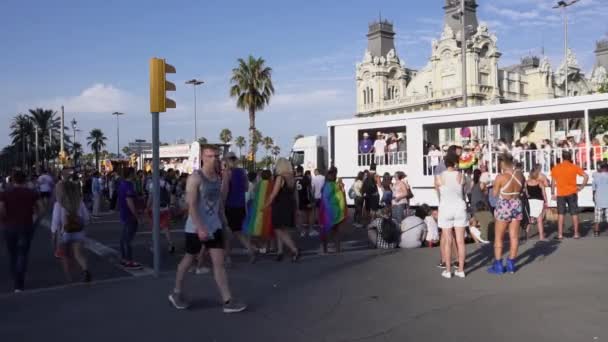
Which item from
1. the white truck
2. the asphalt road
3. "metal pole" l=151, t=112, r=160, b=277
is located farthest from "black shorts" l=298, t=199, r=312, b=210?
the white truck

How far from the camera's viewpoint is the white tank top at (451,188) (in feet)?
26.1

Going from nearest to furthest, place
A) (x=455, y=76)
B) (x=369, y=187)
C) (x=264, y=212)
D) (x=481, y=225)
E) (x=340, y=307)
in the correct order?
1. (x=340, y=307)
2. (x=264, y=212)
3. (x=481, y=225)
4. (x=369, y=187)
5. (x=455, y=76)

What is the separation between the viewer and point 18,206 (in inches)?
322

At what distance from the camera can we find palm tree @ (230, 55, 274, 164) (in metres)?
47.7

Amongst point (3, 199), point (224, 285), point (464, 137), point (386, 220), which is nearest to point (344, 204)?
point (386, 220)

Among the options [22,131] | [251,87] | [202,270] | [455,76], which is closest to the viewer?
[202,270]

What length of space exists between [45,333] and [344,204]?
6107mm

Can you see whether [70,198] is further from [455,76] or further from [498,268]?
[455,76]

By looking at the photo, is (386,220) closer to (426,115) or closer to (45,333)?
(45,333)

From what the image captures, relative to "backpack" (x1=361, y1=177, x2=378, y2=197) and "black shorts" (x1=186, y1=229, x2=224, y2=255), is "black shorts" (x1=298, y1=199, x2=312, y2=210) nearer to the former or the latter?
"backpack" (x1=361, y1=177, x2=378, y2=197)

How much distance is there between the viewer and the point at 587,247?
1049 centimetres

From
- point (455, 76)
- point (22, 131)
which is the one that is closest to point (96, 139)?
point (22, 131)

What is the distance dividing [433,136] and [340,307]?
16760 millimetres

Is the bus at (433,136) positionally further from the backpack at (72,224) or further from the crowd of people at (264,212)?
the backpack at (72,224)
